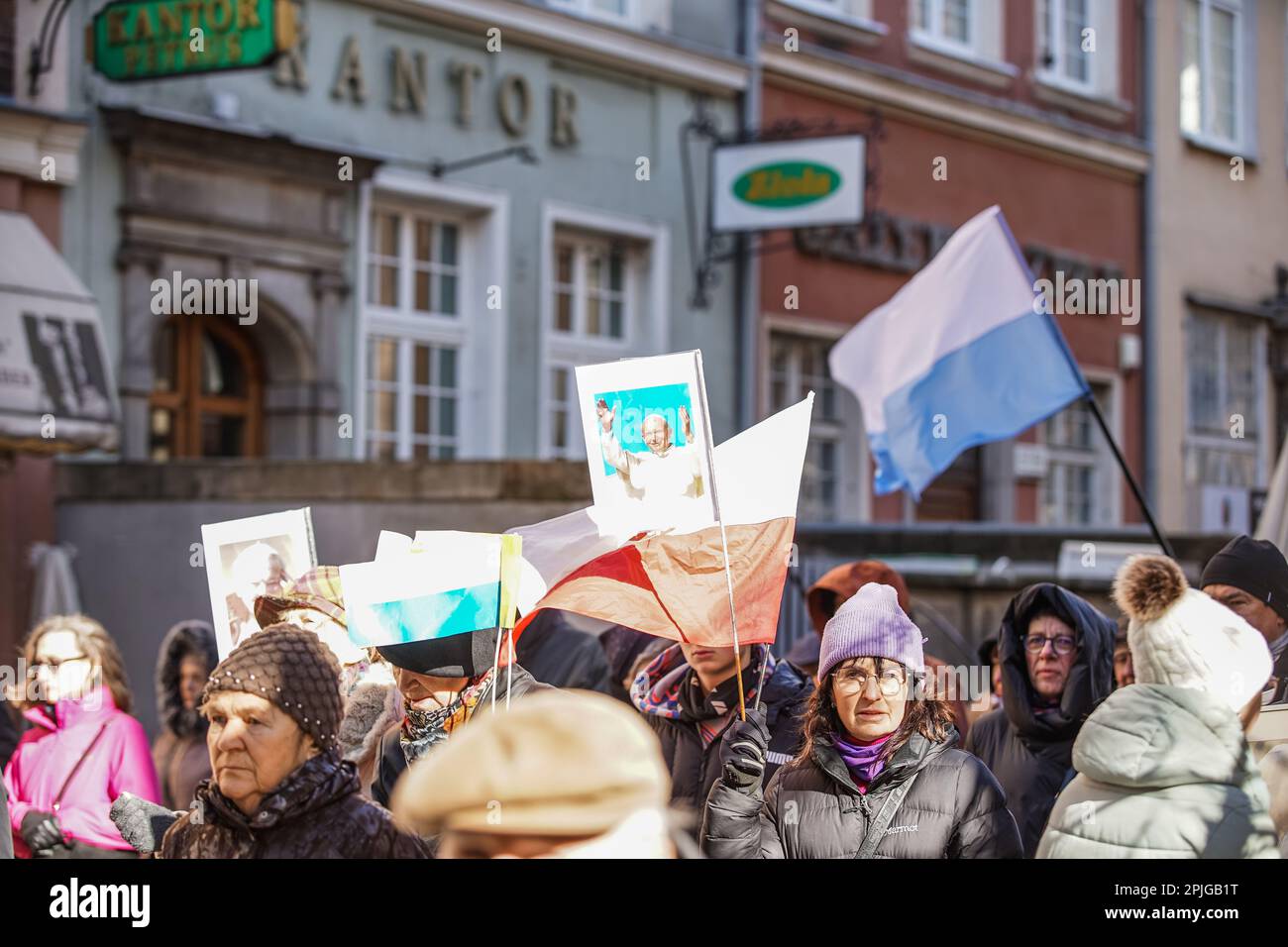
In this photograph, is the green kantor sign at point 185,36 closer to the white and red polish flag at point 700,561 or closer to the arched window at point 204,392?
the arched window at point 204,392

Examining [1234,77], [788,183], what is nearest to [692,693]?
[1234,77]

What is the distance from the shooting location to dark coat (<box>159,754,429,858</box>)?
3156mm

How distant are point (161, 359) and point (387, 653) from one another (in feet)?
28.4

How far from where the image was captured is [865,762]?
11.8 ft

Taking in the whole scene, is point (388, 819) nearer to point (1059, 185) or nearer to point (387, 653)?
point (387, 653)

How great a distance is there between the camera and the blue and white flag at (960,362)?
5.98m

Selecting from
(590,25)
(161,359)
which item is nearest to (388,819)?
(161,359)

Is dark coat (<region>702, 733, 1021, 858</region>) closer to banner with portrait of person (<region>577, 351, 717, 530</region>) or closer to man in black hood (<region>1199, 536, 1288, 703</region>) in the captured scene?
banner with portrait of person (<region>577, 351, 717, 530</region>)

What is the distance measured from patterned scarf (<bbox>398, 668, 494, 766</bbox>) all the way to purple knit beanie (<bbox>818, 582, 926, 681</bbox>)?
691mm

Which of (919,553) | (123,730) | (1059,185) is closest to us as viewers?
(123,730)

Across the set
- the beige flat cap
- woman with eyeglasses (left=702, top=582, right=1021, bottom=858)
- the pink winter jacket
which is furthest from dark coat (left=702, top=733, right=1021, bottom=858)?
the pink winter jacket

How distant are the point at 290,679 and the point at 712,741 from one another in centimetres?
138

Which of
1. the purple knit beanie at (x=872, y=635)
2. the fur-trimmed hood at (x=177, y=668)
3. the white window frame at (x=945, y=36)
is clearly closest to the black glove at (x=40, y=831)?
the fur-trimmed hood at (x=177, y=668)

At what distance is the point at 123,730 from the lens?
16.6ft
